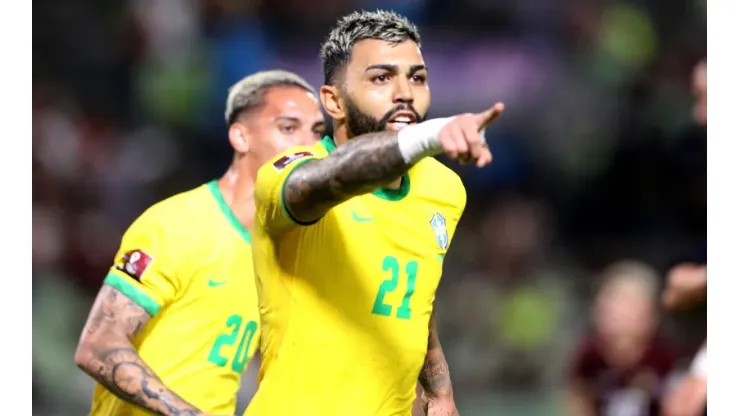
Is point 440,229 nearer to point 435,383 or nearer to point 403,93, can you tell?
point 403,93

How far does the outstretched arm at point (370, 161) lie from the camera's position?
238 cm

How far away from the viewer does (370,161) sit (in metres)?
2.59

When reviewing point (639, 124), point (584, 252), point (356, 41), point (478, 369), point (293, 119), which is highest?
point (356, 41)

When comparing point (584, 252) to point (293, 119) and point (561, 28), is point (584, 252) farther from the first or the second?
point (293, 119)

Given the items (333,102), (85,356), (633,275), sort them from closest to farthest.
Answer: (333,102) < (85,356) < (633,275)

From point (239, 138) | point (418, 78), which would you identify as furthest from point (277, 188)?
point (239, 138)

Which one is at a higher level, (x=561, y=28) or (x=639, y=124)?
(x=561, y=28)

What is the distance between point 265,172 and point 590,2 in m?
5.15

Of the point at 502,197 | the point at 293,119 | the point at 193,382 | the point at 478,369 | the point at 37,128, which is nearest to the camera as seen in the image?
the point at 193,382

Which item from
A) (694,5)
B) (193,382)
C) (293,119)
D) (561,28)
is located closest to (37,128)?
(293,119)

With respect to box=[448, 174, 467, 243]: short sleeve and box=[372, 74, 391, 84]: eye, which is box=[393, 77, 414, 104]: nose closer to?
box=[372, 74, 391, 84]: eye

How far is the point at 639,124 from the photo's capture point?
7.47 m

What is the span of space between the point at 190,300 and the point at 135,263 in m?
0.28

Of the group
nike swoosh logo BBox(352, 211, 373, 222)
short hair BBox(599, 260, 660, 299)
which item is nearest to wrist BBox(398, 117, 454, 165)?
nike swoosh logo BBox(352, 211, 373, 222)
